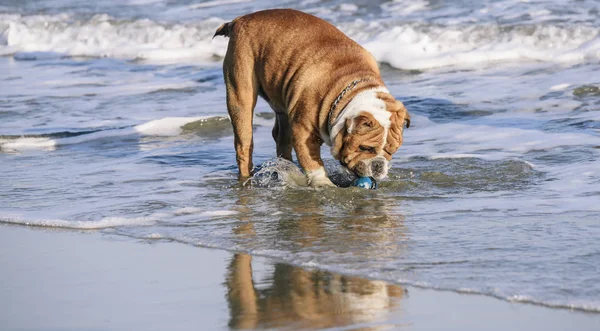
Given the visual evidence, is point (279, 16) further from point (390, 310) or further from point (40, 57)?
point (40, 57)

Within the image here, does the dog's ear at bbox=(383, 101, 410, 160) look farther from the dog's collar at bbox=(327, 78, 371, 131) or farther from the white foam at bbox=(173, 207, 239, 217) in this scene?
the white foam at bbox=(173, 207, 239, 217)

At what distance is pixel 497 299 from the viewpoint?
181 inches

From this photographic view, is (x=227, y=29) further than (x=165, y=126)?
No

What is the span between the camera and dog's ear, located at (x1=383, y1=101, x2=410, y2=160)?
6809mm

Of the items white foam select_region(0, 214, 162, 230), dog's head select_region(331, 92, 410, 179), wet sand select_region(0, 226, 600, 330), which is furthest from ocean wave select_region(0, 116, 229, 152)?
wet sand select_region(0, 226, 600, 330)

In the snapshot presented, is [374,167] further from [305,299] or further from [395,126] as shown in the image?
[305,299]

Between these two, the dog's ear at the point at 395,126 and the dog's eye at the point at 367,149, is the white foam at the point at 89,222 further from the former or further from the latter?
the dog's ear at the point at 395,126

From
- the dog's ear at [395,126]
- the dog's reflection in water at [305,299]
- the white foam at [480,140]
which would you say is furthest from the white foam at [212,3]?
the dog's reflection in water at [305,299]

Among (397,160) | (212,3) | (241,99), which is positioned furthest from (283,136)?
(212,3)

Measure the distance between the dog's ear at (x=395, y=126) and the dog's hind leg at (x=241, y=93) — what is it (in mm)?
1437

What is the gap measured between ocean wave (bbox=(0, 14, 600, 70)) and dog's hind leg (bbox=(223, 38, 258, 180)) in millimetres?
6109

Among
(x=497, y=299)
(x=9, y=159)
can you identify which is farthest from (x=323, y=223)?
(x=9, y=159)

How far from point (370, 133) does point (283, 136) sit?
5.34 ft

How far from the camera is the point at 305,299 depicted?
472cm
